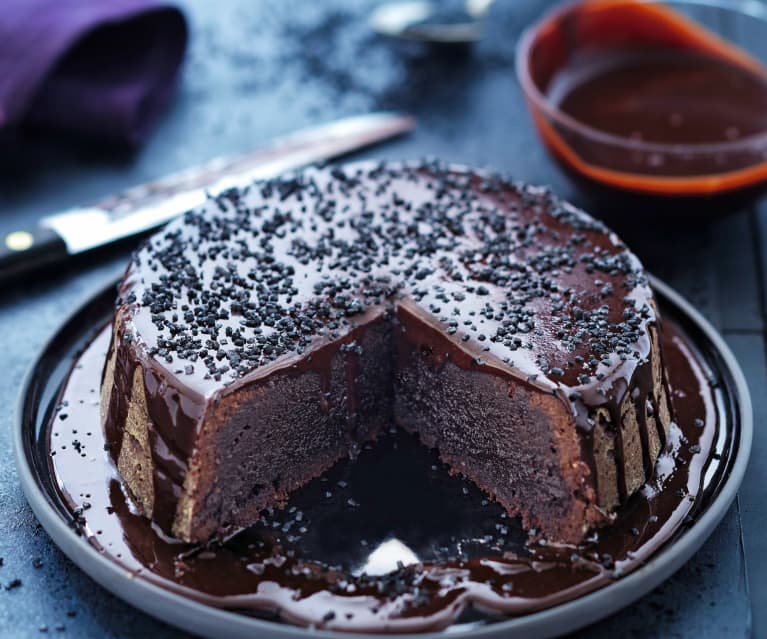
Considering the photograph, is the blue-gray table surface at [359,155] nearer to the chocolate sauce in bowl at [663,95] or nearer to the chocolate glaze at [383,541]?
the chocolate glaze at [383,541]

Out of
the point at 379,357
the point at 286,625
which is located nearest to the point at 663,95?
the point at 379,357

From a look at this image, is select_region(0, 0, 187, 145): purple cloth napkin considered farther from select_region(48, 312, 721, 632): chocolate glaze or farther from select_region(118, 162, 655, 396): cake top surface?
select_region(48, 312, 721, 632): chocolate glaze

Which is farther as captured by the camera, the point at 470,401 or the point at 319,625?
the point at 470,401

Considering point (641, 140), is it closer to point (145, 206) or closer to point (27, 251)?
point (145, 206)

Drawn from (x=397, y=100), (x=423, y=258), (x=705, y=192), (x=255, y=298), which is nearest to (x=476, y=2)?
(x=397, y=100)

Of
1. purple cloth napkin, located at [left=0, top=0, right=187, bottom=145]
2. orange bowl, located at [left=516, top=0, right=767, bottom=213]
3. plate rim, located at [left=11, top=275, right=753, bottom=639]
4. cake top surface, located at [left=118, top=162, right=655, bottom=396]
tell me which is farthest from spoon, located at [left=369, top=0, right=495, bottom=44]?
plate rim, located at [left=11, top=275, right=753, bottom=639]

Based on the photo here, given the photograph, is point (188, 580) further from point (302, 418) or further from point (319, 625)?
point (302, 418)
